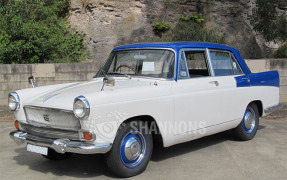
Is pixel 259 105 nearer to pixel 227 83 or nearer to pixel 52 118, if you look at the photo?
pixel 227 83

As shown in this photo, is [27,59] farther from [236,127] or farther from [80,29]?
[236,127]

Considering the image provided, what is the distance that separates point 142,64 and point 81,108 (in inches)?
58.7

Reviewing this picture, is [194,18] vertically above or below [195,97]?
above

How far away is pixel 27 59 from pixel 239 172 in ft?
26.9

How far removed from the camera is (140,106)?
4.16 m

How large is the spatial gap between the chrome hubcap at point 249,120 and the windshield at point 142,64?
195cm

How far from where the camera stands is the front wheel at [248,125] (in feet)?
19.0

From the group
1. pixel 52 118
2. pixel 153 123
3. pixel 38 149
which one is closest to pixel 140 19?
pixel 153 123

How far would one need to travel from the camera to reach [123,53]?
5359 millimetres

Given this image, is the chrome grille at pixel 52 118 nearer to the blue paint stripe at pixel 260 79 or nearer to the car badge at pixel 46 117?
the car badge at pixel 46 117

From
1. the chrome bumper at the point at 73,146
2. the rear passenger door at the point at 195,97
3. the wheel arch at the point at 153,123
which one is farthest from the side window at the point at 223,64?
the chrome bumper at the point at 73,146

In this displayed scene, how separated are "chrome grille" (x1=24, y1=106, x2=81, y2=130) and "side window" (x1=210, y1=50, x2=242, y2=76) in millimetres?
2483

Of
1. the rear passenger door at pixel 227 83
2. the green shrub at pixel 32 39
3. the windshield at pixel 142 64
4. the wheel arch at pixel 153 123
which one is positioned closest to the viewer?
the wheel arch at pixel 153 123

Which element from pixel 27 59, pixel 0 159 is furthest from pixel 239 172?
pixel 27 59
